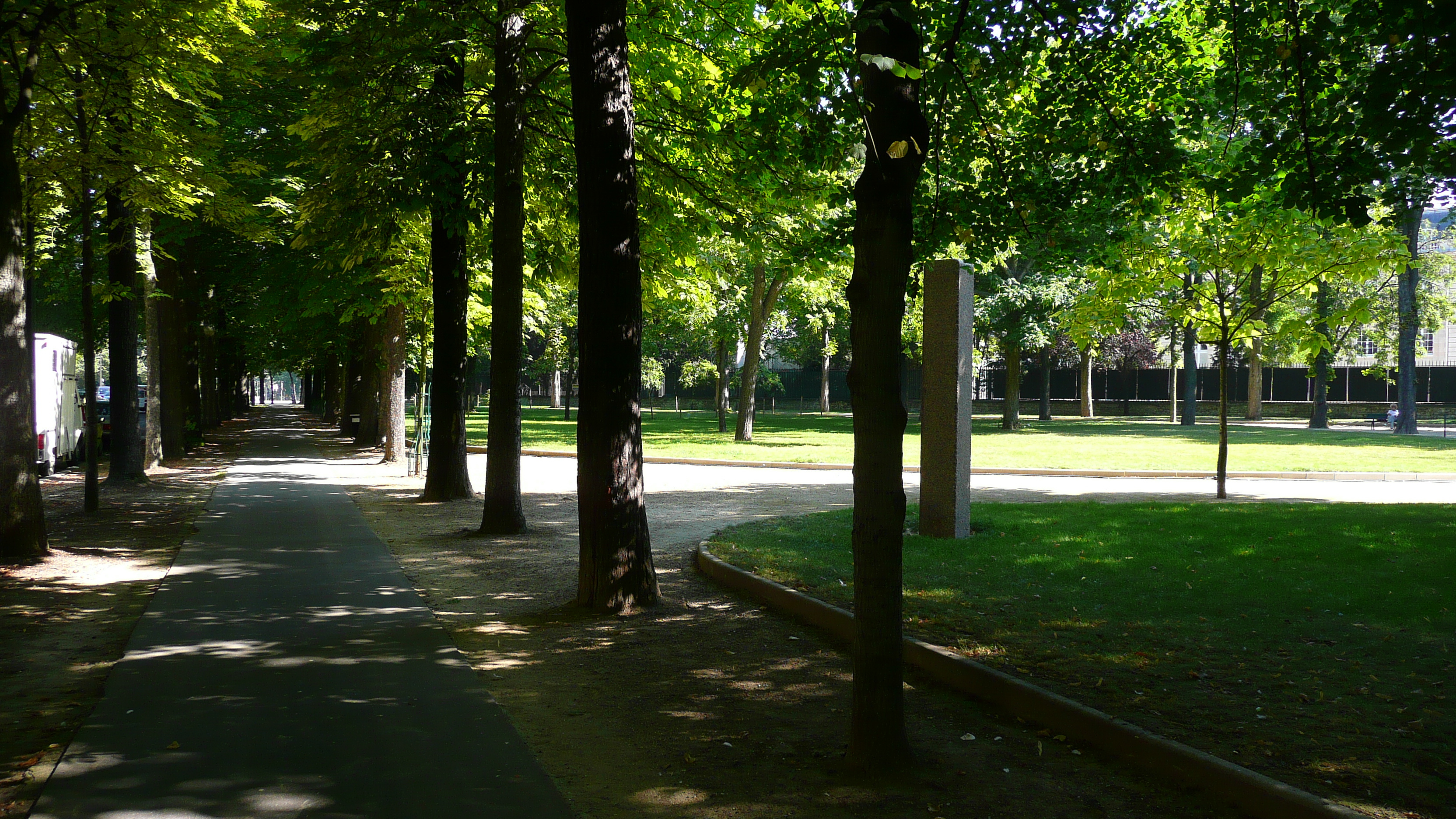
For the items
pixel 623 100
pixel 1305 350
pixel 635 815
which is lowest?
pixel 635 815

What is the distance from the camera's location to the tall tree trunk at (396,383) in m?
23.1

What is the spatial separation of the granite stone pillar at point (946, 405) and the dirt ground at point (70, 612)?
26.0 ft

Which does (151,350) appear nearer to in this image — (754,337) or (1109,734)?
(754,337)

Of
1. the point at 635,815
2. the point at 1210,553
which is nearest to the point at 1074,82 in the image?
the point at 1210,553

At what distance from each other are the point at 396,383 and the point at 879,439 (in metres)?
20.5

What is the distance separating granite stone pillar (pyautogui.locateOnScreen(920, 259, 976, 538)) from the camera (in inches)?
448

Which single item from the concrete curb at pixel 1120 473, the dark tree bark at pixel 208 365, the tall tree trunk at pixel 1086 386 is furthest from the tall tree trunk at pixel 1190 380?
the dark tree bark at pixel 208 365

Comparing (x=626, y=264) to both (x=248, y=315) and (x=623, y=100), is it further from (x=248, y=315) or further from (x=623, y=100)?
(x=248, y=315)

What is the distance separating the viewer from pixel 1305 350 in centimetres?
1548

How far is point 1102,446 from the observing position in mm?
28281

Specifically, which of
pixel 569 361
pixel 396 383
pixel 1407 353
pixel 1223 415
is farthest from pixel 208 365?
pixel 1407 353

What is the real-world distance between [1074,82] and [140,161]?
448 inches

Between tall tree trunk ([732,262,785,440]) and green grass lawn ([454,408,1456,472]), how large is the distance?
0.82 meters

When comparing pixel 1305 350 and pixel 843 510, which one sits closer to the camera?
pixel 843 510
